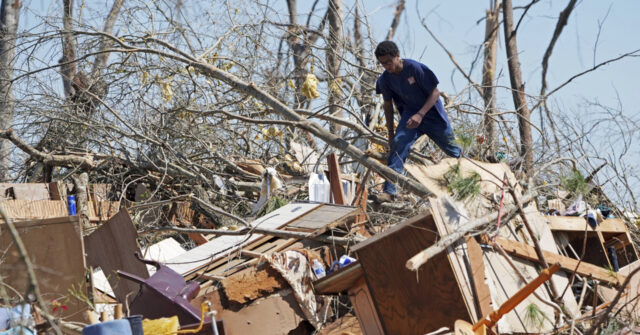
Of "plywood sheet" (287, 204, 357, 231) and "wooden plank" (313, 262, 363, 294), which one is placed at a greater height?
"plywood sheet" (287, 204, 357, 231)

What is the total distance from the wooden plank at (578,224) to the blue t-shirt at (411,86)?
1452 mm

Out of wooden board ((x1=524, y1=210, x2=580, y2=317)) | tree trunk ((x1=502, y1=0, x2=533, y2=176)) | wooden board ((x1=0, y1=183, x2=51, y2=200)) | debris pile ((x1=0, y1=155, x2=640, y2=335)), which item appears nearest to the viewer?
debris pile ((x1=0, y1=155, x2=640, y2=335))

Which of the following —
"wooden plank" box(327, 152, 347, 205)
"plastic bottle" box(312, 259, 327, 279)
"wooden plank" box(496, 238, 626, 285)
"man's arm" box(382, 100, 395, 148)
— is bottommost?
"wooden plank" box(496, 238, 626, 285)

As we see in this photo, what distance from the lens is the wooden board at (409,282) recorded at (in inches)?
137

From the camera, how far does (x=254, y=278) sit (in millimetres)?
4430

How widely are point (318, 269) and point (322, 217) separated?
641mm

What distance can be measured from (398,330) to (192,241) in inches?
125

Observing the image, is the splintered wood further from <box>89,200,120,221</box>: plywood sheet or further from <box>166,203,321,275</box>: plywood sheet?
<box>89,200,120,221</box>: plywood sheet

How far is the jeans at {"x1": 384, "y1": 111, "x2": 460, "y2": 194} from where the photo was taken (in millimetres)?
5809

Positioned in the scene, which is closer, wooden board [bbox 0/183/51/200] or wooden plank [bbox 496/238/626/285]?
wooden plank [bbox 496/238/626/285]

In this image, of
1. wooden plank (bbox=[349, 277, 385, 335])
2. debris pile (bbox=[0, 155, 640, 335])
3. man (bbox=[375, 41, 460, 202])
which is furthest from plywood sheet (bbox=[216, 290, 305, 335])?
man (bbox=[375, 41, 460, 202])

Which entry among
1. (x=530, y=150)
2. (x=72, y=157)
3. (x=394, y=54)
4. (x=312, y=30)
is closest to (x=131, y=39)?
(x=72, y=157)

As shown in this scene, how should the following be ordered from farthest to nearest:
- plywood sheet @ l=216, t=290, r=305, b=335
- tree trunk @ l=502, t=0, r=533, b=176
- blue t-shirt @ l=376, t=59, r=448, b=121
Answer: tree trunk @ l=502, t=0, r=533, b=176
blue t-shirt @ l=376, t=59, r=448, b=121
plywood sheet @ l=216, t=290, r=305, b=335

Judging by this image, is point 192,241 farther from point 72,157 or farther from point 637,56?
point 637,56
